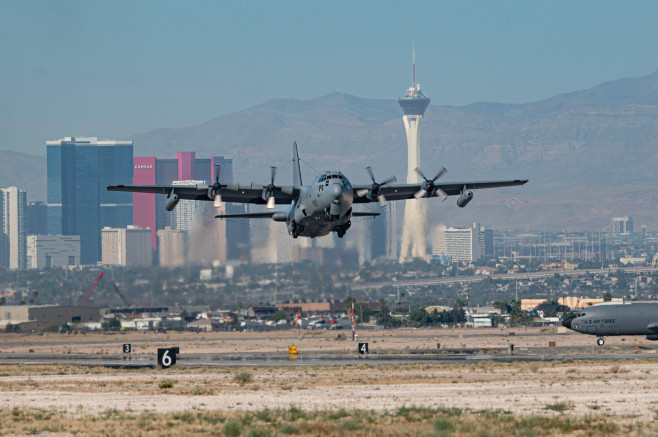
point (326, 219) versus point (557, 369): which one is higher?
point (326, 219)

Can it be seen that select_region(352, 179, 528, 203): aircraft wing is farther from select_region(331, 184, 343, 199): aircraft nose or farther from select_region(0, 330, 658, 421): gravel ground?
select_region(0, 330, 658, 421): gravel ground

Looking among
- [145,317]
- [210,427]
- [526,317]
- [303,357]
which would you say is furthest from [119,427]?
[526,317]

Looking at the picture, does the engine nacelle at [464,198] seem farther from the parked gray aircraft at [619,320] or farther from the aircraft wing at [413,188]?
the parked gray aircraft at [619,320]

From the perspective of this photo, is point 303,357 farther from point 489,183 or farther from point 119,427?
point 119,427

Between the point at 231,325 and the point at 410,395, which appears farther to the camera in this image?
the point at 231,325

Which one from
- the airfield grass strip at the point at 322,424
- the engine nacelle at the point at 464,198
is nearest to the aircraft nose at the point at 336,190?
the engine nacelle at the point at 464,198

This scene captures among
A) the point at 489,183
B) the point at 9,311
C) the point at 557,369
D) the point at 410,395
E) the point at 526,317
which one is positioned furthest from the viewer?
the point at 526,317
